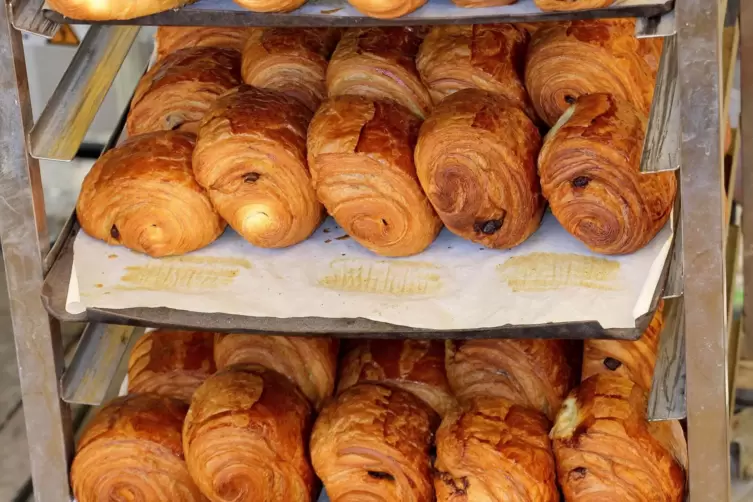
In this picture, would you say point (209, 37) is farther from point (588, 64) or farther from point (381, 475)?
point (381, 475)

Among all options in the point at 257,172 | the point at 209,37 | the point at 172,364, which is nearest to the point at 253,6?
the point at 257,172

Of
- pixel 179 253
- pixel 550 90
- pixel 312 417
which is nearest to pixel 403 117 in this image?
pixel 550 90

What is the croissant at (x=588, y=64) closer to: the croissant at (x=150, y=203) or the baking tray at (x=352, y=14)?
the baking tray at (x=352, y=14)

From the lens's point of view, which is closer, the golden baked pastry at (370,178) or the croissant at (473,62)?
the golden baked pastry at (370,178)

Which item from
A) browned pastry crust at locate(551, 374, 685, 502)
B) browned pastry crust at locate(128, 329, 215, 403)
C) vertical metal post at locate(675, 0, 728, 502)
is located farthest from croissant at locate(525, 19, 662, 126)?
browned pastry crust at locate(128, 329, 215, 403)

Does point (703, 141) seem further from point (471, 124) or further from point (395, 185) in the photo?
point (395, 185)

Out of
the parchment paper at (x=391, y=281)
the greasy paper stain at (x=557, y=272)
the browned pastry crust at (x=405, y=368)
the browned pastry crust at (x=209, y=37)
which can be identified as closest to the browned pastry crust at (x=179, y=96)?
the browned pastry crust at (x=209, y=37)

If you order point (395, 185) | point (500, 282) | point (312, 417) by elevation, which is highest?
point (395, 185)
